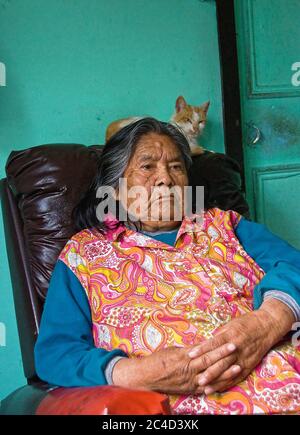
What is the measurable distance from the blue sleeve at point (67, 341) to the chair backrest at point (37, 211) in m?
0.14

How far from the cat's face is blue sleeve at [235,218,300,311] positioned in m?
0.81


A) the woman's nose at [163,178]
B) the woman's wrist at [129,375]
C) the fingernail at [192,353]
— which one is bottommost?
the woman's wrist at [129,375]

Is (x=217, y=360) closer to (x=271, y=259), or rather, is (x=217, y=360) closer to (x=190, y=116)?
(x=271, y=259)

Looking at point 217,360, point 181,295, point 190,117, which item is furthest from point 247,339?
point 190,117

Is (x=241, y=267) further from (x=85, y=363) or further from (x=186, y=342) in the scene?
(x=85, y=363)

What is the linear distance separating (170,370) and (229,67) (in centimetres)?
161

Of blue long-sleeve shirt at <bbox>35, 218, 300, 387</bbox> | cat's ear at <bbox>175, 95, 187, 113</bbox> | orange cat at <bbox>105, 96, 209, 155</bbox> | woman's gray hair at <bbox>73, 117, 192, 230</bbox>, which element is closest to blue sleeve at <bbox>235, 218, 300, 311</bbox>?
blue long-sleeve shirt at <bbox>35, 218, 300, 387</bbox>

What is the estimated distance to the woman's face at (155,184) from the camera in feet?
4.82

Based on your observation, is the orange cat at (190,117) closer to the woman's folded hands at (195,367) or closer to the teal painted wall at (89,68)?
the teal painted wall at (89,68)

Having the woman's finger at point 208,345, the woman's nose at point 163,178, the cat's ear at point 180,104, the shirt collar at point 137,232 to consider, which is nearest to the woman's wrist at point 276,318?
the woman's finger at point 208,345

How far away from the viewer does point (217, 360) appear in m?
1.16

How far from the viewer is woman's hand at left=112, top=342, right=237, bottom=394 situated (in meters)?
1.14

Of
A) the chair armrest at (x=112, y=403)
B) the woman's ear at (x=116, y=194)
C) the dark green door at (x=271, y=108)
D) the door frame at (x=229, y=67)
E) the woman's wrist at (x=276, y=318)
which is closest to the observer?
the chair armrest at (x=112, y=403)

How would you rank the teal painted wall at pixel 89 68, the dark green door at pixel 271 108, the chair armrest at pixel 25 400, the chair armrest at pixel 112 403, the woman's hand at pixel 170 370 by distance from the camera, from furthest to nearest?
1. the dark green door at pixel 271 108
2. the teal painted wall at pixel 89 68
3. the woman's hand at pixel 170 370
4. the chair armrest at pixel 25 400
5. the chair armrest at pixel 112 403
